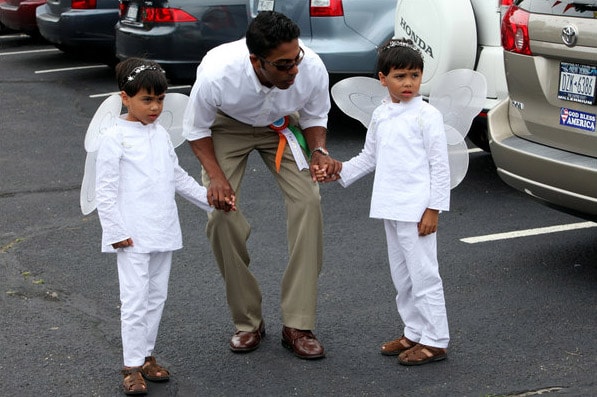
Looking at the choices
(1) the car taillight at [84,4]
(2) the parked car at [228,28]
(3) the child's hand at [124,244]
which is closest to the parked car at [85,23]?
(1) the car taillight at [84,4]

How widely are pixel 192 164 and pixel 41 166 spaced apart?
1186mm

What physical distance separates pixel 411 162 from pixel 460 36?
2578 mm

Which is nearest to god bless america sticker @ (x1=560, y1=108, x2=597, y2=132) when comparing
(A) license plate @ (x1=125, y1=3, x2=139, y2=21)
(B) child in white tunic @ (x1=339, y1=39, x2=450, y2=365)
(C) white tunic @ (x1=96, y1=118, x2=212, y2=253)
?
(B) child in white tunic @ (x1=339, y1=39, x2=450, y2=365)

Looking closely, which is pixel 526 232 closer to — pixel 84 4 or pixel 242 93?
pixel 242 93

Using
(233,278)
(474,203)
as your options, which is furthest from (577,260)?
(233,278)

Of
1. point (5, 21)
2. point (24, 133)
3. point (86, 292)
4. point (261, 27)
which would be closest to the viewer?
point (261, 27)

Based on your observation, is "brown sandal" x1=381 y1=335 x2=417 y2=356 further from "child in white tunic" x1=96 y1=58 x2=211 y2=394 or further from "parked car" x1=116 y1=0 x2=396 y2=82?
"parked car" x1=116 y1=0 x2=396 y2=82

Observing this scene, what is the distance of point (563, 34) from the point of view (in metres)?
5.44

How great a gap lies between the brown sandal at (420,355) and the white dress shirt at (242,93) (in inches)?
45.7

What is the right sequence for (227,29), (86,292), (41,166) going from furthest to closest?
(227,29) → (41,166) → (86,292)

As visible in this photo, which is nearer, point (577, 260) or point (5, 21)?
point (577, 260)

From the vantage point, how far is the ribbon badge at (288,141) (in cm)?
497

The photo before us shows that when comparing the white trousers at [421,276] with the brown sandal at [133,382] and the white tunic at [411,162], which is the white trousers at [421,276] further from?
the brown sandal at [133,382]

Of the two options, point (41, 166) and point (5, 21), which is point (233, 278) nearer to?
point (41, 166)
